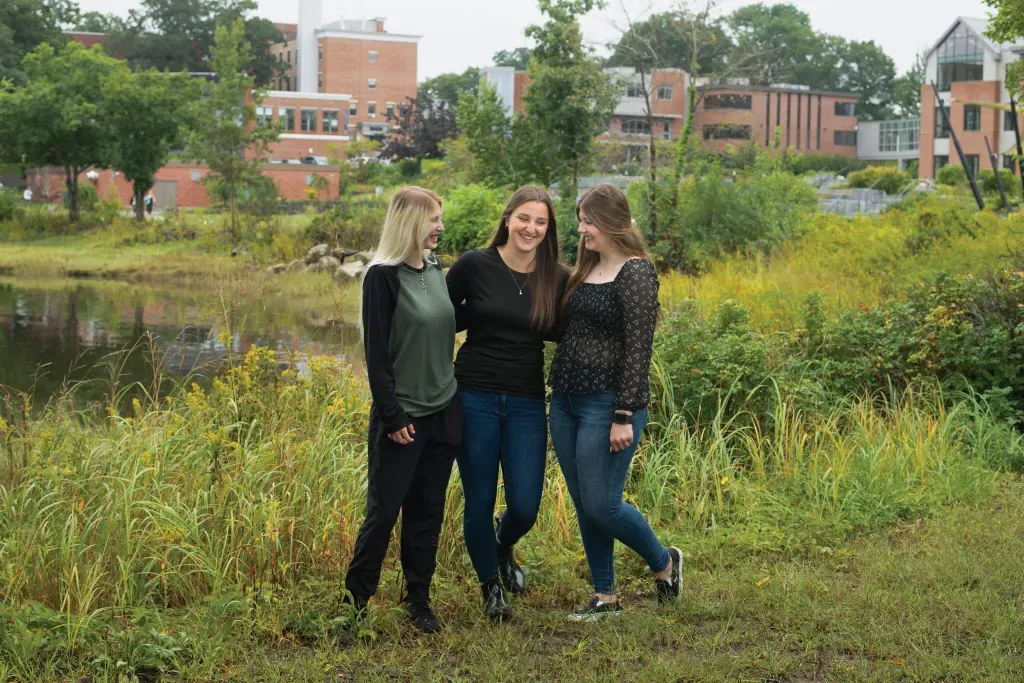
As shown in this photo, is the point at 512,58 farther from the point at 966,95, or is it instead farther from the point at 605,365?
the point at 605,365

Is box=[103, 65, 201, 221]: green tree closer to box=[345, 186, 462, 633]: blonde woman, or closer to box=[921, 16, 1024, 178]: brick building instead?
box=[921, 16, 1024, 178]: brick building

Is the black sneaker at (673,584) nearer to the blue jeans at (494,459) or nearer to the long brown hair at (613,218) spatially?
the blue jeans at (494,459)

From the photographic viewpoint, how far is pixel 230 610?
458 centimetres

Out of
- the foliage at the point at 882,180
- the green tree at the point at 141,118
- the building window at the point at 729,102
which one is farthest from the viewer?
the building window at the point at 729,102

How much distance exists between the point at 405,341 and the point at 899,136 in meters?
83.5

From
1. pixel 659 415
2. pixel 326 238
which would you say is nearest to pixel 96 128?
pixel 326 238

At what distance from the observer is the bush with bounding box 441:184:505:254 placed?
22.0 metres

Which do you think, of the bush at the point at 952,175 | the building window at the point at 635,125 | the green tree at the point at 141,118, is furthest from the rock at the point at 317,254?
the building window at the point at 635,125

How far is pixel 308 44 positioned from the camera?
84.2 metres

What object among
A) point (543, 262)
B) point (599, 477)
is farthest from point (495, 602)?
point (543, 262)

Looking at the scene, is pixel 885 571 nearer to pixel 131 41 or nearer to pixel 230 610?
pixel 230 610

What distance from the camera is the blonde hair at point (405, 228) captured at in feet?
14.3

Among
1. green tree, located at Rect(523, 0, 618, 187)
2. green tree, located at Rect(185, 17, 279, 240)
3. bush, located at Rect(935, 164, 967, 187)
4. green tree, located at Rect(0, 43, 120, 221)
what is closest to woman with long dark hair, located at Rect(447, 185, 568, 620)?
green tree, located at Rect(523, 0, 618, 187)

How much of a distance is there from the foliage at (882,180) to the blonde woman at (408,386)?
4618 cm
